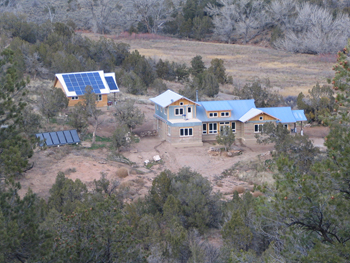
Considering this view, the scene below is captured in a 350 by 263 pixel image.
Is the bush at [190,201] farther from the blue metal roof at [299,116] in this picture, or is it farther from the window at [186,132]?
the blue metal roof at [299,116]

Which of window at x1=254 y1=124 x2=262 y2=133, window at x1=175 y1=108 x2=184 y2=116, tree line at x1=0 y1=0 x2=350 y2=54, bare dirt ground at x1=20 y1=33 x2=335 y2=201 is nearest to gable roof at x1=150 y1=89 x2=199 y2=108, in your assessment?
window at x1=175 y1=108 x2=184 y2=116

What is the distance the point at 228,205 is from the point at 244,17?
5835cm

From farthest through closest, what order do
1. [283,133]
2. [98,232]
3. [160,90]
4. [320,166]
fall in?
[160,90] < [283,133] < [98,232] < [320,166]

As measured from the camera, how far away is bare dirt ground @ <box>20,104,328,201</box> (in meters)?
21.5

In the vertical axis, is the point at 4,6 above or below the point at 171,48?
above

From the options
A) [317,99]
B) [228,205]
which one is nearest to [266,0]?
[317,99]

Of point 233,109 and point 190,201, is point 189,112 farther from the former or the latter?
point 190,201

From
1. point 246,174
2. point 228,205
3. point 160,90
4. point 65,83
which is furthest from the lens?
point 160,90

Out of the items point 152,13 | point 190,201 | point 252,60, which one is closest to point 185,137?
point 190,201

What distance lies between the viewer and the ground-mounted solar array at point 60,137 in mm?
25453

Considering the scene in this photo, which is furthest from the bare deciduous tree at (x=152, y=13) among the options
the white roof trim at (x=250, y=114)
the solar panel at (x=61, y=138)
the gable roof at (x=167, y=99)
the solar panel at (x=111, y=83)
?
the solar panel at (x=61, y=138)

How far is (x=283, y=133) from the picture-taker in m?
26.0

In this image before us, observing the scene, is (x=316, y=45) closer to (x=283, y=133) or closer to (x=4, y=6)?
(x=283, y=133)

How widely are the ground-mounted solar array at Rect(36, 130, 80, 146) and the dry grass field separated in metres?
21.5
